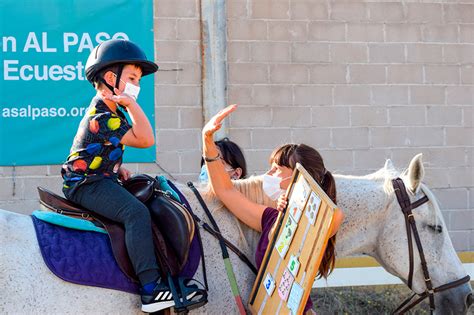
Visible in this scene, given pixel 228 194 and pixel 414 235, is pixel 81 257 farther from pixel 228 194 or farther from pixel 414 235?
pixel 414 235

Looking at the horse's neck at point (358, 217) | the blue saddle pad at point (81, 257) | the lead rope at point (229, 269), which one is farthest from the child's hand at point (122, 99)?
the horse's neck at point (358, 217)

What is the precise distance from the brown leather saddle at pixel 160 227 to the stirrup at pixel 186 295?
0.08 metres

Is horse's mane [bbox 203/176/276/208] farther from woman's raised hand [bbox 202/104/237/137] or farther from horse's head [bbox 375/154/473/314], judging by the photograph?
horse's head [bbox 375/154/473/314]

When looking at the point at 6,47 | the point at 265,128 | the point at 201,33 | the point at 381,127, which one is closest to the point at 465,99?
the point at 381,127

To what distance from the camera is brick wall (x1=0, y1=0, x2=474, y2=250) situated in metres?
6.68

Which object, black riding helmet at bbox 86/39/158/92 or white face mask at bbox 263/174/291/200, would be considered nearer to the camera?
black riding helmet at bbox 86/39/158/92

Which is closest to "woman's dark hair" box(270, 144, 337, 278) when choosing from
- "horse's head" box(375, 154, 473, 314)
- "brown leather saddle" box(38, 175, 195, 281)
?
"horse's head" box(375, 154, 473, 314)

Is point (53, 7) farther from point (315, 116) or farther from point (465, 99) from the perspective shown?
point (465, 99)

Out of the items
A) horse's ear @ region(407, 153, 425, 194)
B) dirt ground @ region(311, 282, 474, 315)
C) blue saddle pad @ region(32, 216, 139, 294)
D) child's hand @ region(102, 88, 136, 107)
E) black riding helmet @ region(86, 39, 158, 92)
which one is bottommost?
dirt ground @ region(311, 282, 474, 315)

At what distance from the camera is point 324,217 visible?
2830mm

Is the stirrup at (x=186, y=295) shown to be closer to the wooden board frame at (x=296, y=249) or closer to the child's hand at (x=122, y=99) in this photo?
the wooden board frame at (x=296, y=249)

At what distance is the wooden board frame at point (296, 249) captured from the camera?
284 cm

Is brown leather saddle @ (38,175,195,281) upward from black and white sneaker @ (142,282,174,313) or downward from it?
upward

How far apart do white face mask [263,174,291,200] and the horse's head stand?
1.97ft
